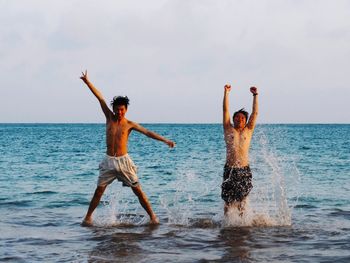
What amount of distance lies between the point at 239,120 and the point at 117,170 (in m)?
2.15

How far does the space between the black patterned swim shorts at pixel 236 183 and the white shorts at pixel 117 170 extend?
151 centimetres

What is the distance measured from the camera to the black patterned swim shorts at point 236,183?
8.72 metres

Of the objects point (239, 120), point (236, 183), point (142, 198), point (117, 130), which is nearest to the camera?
point (236, 183)

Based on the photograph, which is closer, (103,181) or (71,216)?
(103,181)

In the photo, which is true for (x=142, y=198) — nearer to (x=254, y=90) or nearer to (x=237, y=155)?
(x=237, y=155)

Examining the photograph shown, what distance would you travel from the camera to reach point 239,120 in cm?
888

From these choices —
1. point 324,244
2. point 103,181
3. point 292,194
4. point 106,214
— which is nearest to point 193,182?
point 292,194

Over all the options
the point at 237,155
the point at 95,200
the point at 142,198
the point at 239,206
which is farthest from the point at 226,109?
the point at 95,200

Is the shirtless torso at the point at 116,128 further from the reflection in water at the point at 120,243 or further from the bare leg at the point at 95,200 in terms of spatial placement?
the reflection in water at the point at 120,243

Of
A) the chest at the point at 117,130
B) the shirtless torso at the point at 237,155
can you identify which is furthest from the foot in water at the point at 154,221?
the chest at the point at 117,130

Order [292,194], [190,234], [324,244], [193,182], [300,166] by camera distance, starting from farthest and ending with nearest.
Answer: [300,166]
[193,182]
[292,194]
[190,234]
[324,244]

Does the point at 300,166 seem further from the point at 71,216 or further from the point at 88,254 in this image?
the point at 88,254

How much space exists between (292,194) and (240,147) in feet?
19.6

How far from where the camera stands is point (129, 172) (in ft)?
29.3
